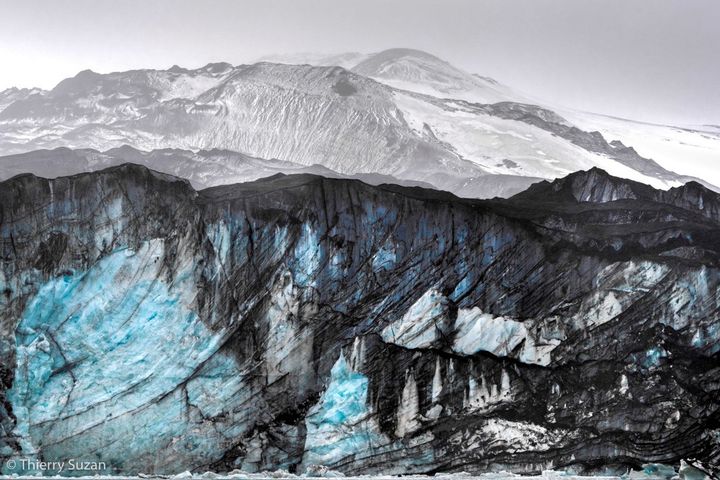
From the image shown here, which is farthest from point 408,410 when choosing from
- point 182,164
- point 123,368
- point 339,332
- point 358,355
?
point 182,164

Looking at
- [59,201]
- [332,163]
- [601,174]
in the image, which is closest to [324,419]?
[59,201]

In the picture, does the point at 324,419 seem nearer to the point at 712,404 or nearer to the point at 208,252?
the point at 208,252

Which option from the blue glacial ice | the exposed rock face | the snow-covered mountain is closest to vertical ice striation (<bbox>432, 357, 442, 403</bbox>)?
the exposed rock face

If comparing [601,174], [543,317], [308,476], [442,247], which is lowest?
[308,476]

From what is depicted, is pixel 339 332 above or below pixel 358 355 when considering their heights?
above

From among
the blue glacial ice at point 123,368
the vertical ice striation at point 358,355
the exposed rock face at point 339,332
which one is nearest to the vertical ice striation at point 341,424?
the exposed rock face at point 339,332

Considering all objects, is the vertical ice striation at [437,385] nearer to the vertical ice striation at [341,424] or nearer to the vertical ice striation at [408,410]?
the vertical ice striation at [408,410]

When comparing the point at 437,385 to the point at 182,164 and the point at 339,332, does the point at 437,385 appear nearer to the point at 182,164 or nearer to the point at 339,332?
the point at 339,332

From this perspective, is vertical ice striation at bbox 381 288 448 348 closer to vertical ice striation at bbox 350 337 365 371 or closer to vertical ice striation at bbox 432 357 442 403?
vertical ice striation at bbox 350 337 365 371
